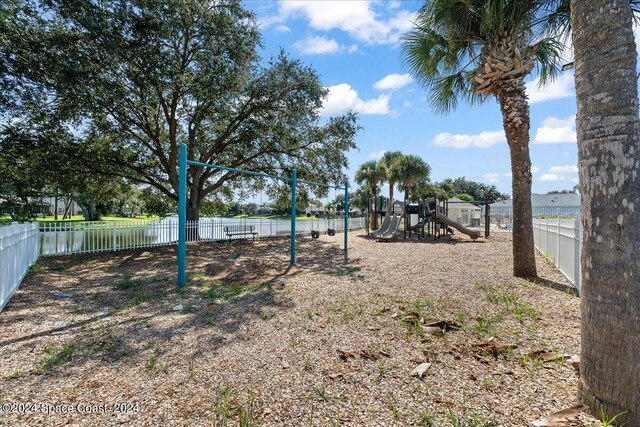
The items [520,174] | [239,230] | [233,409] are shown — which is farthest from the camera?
[239,230]

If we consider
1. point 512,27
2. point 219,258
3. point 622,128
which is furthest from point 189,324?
point 512,27

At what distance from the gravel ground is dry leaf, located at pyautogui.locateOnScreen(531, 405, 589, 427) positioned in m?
0.10

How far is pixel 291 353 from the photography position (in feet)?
10.4

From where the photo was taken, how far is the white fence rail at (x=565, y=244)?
559cm

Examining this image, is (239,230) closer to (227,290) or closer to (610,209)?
(227,290)

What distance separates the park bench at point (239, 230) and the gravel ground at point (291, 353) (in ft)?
26.9

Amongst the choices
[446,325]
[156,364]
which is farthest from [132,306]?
[446,325]

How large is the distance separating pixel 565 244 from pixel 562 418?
580cm

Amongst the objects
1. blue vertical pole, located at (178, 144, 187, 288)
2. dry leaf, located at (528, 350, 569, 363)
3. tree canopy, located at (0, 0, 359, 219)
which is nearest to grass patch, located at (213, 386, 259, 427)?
dry leaf, located at (528, 350, 569, 363)

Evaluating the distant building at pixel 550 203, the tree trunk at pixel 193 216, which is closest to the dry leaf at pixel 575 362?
the tree trunk at pixel 193 216

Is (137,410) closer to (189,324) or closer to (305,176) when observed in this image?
(189,324)

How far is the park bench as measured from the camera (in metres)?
14.5

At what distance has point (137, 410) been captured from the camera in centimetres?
224

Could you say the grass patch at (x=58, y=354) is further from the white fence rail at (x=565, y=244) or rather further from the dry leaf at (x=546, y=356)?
the white fence rail at (x=565, y=244)
